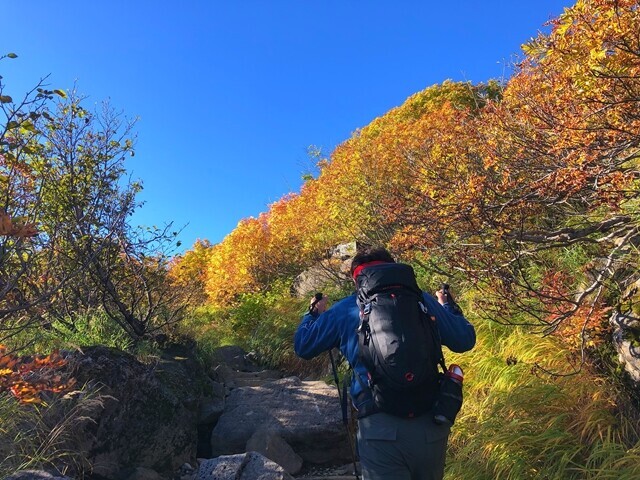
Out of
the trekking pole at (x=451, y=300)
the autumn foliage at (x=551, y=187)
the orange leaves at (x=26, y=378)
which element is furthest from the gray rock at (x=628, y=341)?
the orange leaves at (x=26, y=378)

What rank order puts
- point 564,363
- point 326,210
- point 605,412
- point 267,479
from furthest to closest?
point 326,210, point 564,363, point 267,479, point 605,412

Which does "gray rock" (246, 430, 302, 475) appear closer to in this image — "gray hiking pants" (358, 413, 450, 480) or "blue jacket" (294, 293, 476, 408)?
"blue jacket" (294, 293, 476, 408)

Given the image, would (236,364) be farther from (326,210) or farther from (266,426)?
(326,210)

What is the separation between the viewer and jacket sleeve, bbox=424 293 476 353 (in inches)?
99.3

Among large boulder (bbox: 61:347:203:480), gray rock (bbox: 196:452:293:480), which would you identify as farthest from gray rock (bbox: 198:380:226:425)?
gray rock (bbox: 196:452:293:480)

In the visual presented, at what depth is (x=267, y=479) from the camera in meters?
4.07

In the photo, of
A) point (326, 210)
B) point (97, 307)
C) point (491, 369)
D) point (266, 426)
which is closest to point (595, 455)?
point (491, 369)

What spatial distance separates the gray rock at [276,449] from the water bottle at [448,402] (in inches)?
141

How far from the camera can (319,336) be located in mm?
2539

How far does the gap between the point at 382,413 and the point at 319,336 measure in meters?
0.52

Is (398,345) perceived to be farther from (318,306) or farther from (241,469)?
(241,469)

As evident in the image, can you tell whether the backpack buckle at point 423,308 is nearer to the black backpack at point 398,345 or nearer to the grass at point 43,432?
the black backpack at point 398,345

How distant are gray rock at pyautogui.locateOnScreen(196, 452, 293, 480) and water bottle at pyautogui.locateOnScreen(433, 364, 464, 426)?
243 centimetres

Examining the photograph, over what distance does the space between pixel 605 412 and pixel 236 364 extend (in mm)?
7272
